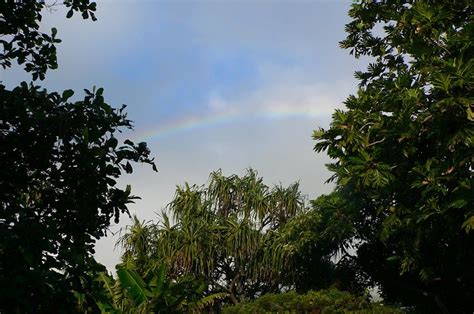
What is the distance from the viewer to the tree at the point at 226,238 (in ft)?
124

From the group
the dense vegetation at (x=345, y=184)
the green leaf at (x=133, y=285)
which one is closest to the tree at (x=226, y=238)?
the dense vegetation at (x=345, y=184)

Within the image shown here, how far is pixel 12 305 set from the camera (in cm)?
640

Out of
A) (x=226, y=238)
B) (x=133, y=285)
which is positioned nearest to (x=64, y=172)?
(x=133, y=285)

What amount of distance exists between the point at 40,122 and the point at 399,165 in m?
8.95

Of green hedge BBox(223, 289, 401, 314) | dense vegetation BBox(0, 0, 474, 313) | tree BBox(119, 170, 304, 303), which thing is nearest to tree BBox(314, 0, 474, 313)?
dense vegetation BBox(0, 0, 474, 313)

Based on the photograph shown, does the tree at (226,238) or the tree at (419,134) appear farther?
the tree at (226,238)

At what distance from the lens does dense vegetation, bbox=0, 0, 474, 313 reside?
281 inches

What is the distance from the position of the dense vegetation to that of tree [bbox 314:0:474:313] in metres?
0.03

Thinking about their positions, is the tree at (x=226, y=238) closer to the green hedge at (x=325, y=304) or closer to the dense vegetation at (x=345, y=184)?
the dense vegetation at (x=345, y=184)

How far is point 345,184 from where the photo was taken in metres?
14.2

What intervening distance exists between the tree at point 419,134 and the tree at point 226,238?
19733 mm

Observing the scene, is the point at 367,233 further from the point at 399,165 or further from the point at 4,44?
the point at 4,44

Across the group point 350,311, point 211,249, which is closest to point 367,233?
point 350,311

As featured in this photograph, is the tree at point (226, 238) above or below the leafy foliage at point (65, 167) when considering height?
above
